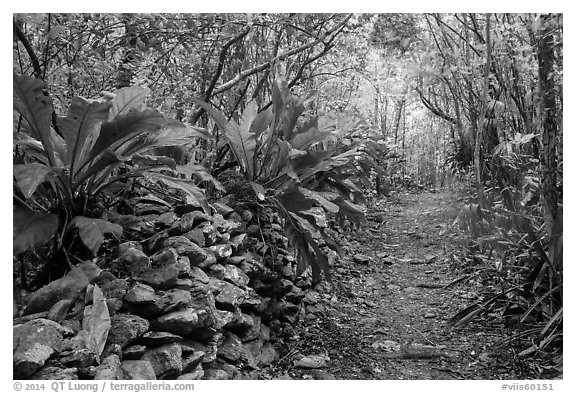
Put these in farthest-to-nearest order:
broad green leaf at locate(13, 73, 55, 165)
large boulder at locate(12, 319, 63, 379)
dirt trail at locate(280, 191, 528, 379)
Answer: dirt trail at locate(280, 191, 528, 379) < broad green leaf at locate(13, 73, 55, 165) < large boulder at locate(12, 319, 63, 379)

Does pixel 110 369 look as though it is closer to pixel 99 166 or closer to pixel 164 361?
pixel 164 361

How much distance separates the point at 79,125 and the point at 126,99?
0.26 metres

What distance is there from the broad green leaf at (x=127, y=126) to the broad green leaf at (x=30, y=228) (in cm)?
33

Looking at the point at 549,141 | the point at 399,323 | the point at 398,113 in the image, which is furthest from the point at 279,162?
the point at 398,113

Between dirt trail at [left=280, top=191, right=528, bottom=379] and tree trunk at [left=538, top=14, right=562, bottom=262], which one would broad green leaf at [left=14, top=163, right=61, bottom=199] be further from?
tree trunk at [left=538, top=14, right=562, bottom=262]

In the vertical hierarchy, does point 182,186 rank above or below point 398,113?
below

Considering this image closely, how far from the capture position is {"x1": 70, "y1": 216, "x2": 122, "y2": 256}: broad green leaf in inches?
69.4

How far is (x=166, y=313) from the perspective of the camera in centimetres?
182

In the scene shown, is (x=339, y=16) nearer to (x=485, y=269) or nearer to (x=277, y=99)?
(x=277, y=99)

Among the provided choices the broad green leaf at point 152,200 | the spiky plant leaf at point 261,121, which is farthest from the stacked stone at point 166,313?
the spiky plant leaf at point 261,121

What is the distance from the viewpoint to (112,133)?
193 cm

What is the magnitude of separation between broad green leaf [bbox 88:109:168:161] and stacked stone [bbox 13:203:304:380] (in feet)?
1.55

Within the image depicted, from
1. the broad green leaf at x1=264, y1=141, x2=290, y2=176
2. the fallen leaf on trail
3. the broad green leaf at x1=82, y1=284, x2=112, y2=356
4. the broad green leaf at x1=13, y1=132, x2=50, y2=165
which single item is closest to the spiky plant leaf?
the broad green leaf at x1=264, y1=141, x2=290, y2=176
